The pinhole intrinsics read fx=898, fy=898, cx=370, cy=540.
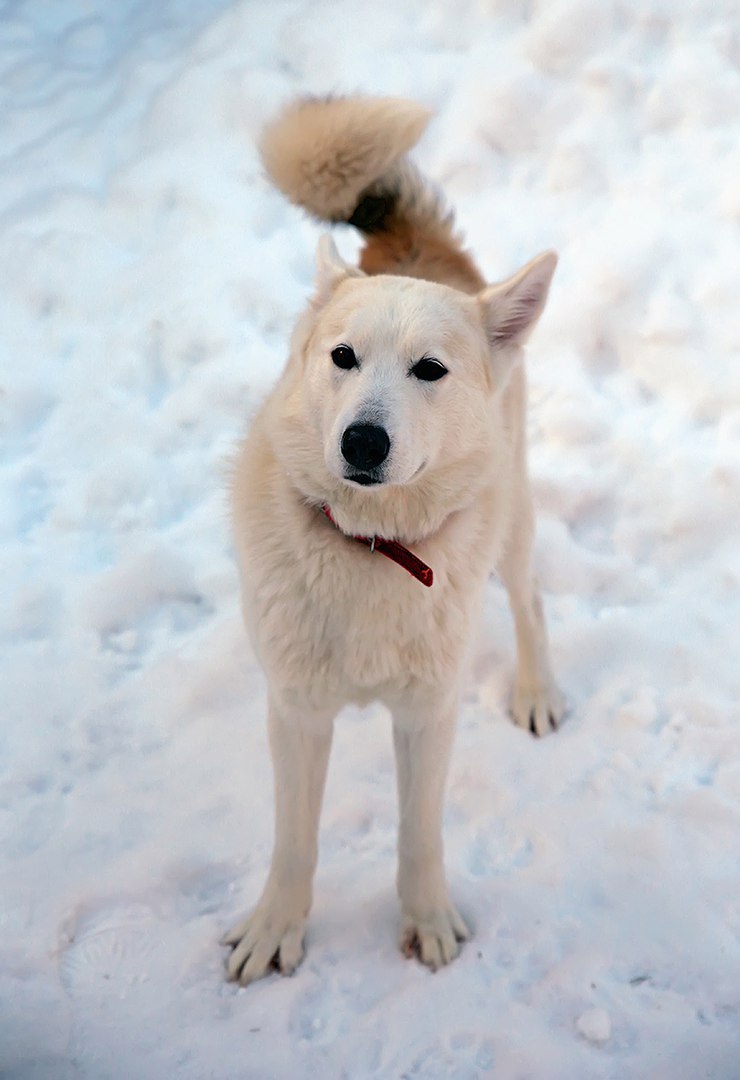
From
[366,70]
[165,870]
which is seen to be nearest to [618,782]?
[165,870]

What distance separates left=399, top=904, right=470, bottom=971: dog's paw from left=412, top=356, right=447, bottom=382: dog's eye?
3.95 ft

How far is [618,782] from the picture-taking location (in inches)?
96.4

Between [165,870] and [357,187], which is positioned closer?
[165,870]

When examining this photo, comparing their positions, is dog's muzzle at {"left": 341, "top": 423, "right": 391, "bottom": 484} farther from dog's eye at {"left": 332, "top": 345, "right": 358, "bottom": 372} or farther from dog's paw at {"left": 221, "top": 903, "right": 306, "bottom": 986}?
dog's paw at {"left": 221, "top": 903, "right": 306, "bottom": 986}

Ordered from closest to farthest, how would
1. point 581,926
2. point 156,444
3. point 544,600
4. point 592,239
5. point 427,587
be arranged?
point 427,587, point 581,926, point 544,600, point 156,444, point 592,239

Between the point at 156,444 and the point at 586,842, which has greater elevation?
the point at 156,444

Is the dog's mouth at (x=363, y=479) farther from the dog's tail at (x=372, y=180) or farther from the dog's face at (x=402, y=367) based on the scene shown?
the dog's tail at (x=372, y=180)

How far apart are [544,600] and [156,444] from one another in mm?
1610

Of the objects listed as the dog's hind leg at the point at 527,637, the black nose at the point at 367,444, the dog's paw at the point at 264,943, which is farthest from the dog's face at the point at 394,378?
the dog's paw at the point at 264,943

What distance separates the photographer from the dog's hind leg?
8.80 feet

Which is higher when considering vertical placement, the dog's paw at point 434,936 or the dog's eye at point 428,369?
the dog's eye at point 428,369

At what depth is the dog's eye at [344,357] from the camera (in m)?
1.75

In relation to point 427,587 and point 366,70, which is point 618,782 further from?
point 366,70

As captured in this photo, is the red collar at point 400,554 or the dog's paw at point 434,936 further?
the dog's paw at point 434,936
